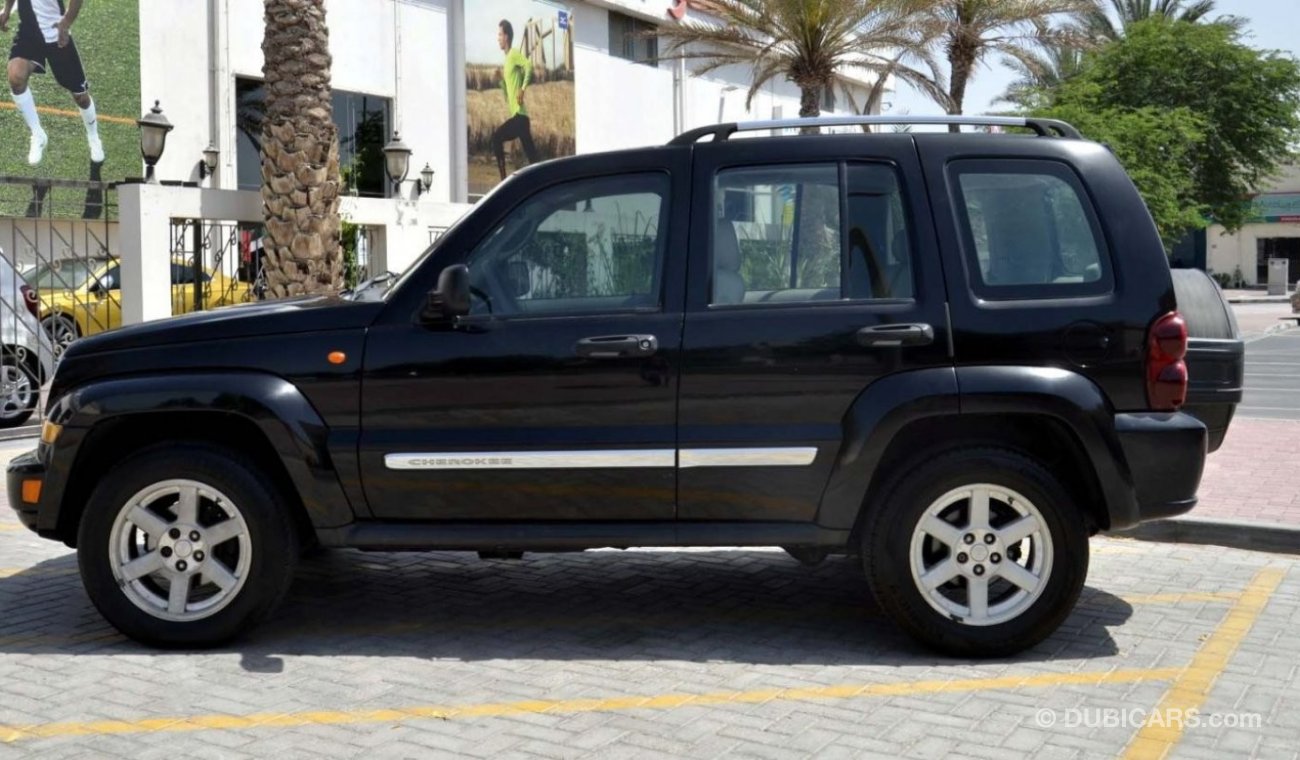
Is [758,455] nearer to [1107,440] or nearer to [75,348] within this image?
[1107,440]

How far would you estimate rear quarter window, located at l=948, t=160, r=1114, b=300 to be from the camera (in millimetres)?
5434

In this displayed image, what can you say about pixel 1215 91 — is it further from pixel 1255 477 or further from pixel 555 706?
pixel 555 706

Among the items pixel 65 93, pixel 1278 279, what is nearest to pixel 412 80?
pixel 65 93

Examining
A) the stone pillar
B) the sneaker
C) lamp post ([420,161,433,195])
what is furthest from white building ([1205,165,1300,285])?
the stone pillar

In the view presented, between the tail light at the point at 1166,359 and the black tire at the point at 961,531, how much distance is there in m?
0.50

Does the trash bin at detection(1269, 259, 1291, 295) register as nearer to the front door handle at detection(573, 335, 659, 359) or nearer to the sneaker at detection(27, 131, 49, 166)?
the sneaker at detection(27, 131, 49, 166)

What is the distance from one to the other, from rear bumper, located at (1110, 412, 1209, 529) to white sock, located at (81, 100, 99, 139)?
24.8 meters

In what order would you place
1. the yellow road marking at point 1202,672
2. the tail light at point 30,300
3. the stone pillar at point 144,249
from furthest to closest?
the stone pillar at point 144,249, the tail light at point 30,300, the yellow road marking at point 1202,672

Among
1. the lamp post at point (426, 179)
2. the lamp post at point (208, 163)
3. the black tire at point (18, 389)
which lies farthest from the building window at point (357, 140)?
the black tire at point (18, 389)

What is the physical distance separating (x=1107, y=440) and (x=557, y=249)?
219cm

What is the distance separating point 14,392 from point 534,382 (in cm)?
1012

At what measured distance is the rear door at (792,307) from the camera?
210 inches

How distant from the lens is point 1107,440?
5.31 meters

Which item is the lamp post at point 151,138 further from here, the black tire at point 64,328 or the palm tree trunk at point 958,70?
the palm tree trunk at point 958,70
